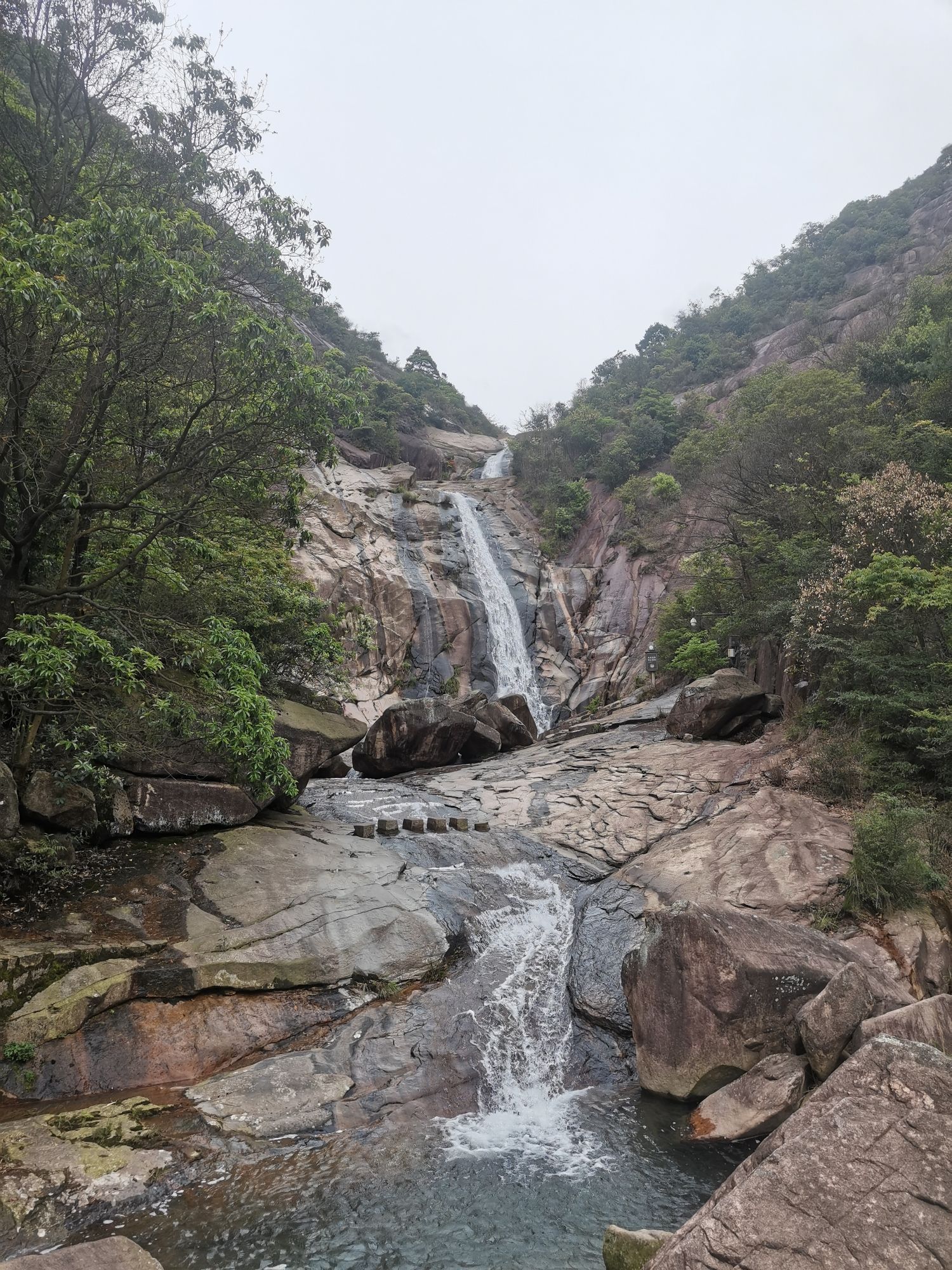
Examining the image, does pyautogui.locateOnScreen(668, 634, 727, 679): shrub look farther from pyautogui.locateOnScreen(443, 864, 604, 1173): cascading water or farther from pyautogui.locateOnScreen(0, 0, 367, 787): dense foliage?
pyautogui.locateOnScreen(0, 0, 367, 787): dense foliage

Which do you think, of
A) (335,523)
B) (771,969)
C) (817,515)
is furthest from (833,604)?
(335,523)

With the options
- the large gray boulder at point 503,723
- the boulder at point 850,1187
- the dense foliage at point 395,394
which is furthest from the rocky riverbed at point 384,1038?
the dense foliage at point 395,394

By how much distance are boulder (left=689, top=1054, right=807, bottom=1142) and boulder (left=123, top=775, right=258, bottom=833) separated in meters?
7.30

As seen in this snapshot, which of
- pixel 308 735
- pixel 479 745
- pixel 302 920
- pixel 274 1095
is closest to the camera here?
pixel 274 1095

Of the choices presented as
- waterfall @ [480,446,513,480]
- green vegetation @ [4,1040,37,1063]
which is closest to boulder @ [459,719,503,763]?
green vegetation @ [4,1040,37,1063]

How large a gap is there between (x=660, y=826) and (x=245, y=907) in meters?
7.66

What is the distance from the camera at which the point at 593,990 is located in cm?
880

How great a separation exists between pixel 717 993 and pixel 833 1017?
110 centimetres

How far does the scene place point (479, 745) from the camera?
65.6 ft

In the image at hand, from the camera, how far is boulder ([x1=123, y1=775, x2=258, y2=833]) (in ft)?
31.3

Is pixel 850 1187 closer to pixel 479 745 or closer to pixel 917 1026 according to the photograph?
pixel 917 1026

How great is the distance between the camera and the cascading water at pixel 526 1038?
6.51m

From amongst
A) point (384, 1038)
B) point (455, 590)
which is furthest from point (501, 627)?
point (384, 1038)

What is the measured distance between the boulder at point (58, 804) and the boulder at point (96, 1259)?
198 inches
